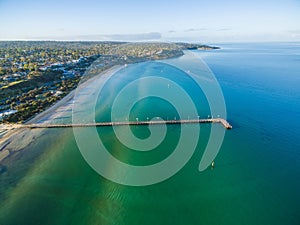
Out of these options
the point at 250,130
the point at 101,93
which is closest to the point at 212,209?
the point at 250,130

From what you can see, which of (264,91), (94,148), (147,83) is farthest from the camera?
(147,83)

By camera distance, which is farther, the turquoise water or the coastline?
the coastline

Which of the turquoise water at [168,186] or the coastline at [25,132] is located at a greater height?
the coastline at [25,132]

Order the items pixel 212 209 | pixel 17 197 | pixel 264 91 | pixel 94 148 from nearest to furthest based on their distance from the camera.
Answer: pixel 212 209, pixel 17 197, pixel 94 148, pixel 264 91

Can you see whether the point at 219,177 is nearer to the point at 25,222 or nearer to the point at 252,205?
the point at 252,205

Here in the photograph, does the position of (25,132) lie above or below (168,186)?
above

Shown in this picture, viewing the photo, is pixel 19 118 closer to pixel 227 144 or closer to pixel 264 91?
pixel 227 144

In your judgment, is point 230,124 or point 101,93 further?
point 101,93

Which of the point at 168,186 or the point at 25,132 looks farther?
the point at 25,132

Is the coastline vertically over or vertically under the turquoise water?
over

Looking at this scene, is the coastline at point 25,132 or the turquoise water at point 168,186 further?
the coastline at point 25,132
